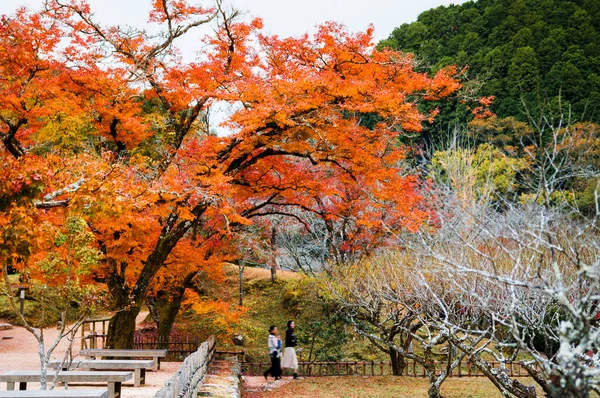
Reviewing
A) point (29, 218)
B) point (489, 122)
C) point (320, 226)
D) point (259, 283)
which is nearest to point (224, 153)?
point (29, 218)

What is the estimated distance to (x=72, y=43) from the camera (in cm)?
1294

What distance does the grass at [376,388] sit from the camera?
1191 centimetres

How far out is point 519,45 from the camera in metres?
33.2

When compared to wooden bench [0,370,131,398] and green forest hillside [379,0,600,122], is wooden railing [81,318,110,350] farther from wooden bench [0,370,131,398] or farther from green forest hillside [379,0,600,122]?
green forest hillside [379,0,600,122]

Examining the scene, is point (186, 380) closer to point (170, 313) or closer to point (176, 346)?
point (170, 313)

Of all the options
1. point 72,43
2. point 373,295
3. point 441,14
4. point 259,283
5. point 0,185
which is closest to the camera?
point 0,185

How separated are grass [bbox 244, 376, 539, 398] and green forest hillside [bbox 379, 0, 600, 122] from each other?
18672 mm

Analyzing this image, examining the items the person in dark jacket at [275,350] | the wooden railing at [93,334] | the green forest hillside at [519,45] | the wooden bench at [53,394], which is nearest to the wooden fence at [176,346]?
the wooden railing at [93,334]

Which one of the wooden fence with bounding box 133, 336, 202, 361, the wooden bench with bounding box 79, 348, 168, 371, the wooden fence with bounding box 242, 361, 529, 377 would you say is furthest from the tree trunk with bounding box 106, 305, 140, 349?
the wooden fence with bounding box 242, 361, 529, 377

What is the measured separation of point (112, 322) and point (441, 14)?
3354cm

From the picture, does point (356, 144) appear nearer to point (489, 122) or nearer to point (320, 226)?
point (320, 226)

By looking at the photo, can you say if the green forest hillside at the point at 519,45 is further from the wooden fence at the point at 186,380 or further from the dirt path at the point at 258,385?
the wooden fence at the point at 186,380

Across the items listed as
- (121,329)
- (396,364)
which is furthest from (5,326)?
(396,364)

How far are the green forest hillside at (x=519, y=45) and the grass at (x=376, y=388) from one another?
61.3 ft
